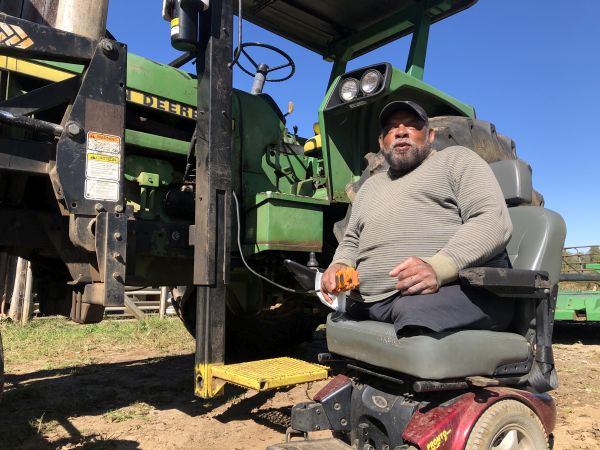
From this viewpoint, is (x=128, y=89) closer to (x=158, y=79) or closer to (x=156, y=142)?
(x=158, y=79)

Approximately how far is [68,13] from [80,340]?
3.84 metres

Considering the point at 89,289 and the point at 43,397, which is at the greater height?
the point at 89,289

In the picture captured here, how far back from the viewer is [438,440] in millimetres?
1703

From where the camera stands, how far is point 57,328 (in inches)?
248

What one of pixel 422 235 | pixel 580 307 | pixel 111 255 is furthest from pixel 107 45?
pixel 580 307

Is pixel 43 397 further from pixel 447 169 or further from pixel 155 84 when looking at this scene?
pixel 447 169

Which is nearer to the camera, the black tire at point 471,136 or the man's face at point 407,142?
the man's face at point 407,142

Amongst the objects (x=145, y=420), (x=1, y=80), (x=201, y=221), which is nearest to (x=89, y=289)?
(x=201, y=221)

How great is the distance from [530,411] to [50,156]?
2.29 meters

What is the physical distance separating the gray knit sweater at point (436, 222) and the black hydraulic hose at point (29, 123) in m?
1.42

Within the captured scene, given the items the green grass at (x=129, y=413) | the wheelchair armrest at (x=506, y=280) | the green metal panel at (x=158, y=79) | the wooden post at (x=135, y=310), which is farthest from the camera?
the wooden post at (x=135, y=310)

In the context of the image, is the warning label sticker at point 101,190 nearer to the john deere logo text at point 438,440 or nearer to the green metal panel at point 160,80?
the green metal panel at point 160,80

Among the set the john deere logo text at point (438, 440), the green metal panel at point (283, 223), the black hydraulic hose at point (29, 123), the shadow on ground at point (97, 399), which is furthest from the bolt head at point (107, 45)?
the john deere logo text at point (438, 440)

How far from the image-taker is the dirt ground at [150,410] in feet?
8.54
